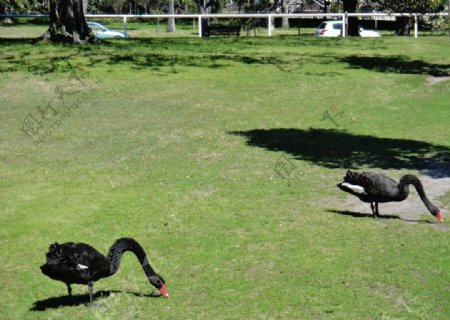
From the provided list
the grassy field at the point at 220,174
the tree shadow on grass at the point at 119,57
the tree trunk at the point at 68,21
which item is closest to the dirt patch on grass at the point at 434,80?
the grassy field at the point at 220,174

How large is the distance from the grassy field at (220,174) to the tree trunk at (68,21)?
1563mm

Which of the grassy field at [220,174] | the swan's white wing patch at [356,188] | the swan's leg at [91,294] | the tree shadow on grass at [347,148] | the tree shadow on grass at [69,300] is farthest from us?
the tree shadow on grass at [347,148]

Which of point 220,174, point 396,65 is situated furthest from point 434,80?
point 220,174

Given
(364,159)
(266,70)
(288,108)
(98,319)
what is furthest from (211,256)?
(266,70)

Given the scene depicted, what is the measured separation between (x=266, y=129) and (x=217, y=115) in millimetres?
3267

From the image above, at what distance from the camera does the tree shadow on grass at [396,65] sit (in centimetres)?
4128

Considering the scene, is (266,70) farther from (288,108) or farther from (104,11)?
(104,11)

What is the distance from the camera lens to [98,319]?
1182 cm

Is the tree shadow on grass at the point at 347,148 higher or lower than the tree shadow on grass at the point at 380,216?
higher

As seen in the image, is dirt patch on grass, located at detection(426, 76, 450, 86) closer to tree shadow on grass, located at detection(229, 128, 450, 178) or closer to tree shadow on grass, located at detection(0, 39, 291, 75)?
tree shadow on grass, located at detection(0, 39, 291, 75)

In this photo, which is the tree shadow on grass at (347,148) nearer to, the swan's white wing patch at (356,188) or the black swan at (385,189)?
the black swan at (385,189)

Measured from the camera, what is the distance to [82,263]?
11.2 meters

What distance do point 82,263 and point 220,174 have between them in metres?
10.8

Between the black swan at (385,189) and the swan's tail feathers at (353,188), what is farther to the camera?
the swan's tail feathers at (353,188)
